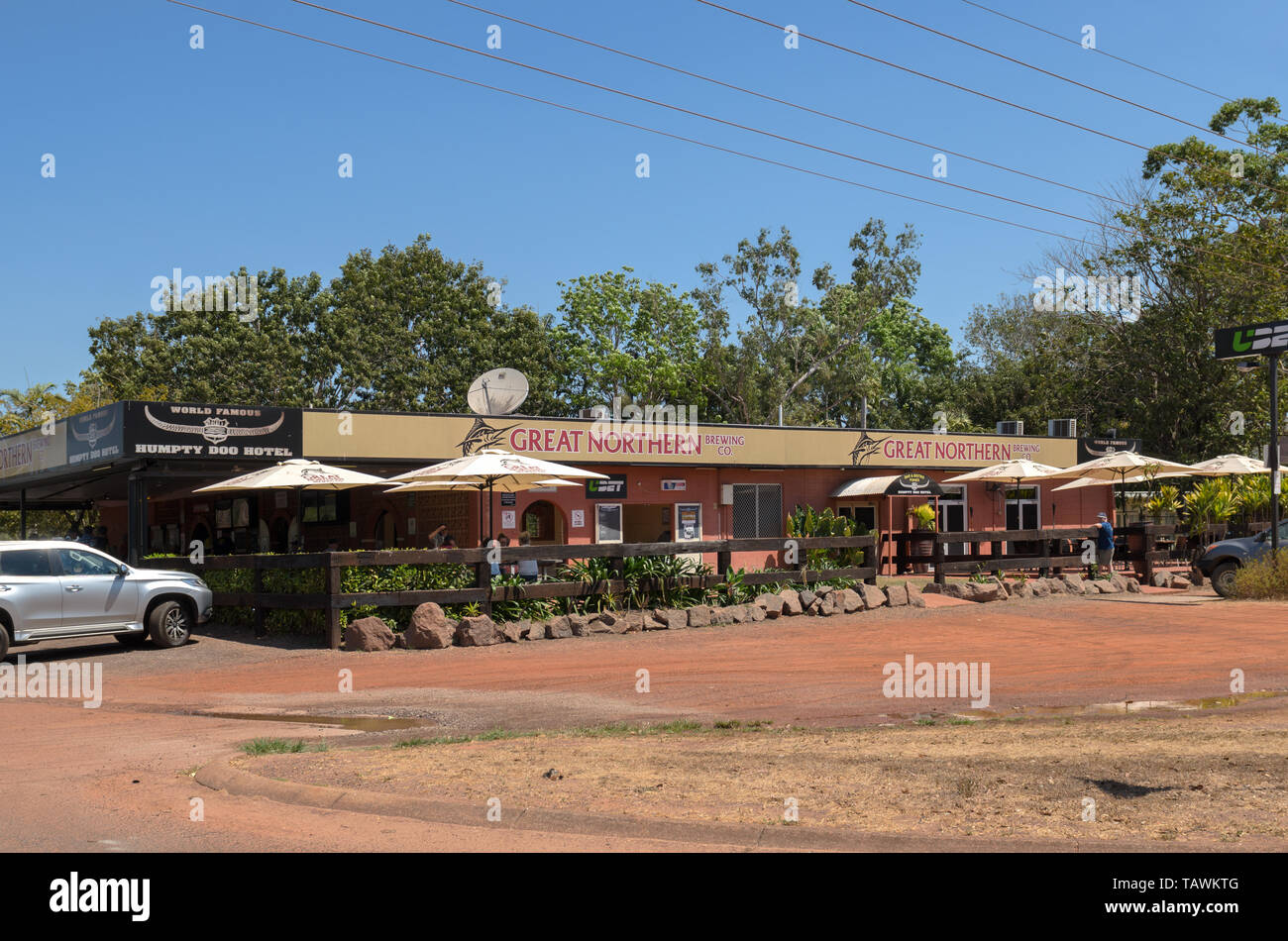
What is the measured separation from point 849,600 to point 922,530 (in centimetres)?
789

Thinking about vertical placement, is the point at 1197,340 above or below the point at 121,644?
above

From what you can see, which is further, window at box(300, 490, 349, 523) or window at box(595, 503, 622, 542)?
window at box(300, 490, 349, 523)

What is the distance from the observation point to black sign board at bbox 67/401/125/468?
22.0m

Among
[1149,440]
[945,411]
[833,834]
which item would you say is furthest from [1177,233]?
[833,834]

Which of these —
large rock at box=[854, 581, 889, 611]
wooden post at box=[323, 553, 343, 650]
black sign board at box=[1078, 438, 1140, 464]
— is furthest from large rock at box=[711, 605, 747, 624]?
black sign board at box=[1078, 438, 1140, 464]

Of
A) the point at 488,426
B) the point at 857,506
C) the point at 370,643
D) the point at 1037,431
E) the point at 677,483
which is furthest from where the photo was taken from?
the point at 1037,431

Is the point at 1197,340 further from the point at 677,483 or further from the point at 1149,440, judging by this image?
the point at 677,483

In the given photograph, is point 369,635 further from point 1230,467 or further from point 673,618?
point 1230,467

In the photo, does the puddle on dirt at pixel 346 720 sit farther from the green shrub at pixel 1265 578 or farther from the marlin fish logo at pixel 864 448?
the marlin fish logo at pixel 864 448

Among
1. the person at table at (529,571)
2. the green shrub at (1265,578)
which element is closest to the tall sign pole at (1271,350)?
the green shrub at (1265,578)

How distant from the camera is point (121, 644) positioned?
17.3 meters

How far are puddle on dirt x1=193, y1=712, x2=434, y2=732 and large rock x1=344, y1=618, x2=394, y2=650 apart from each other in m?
4.71

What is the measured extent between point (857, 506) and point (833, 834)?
27659 millimetres

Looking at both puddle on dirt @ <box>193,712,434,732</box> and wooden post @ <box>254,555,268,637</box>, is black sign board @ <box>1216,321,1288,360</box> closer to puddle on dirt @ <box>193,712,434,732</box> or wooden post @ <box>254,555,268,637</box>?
wooden post @ <box>254,555,268,637</box>
